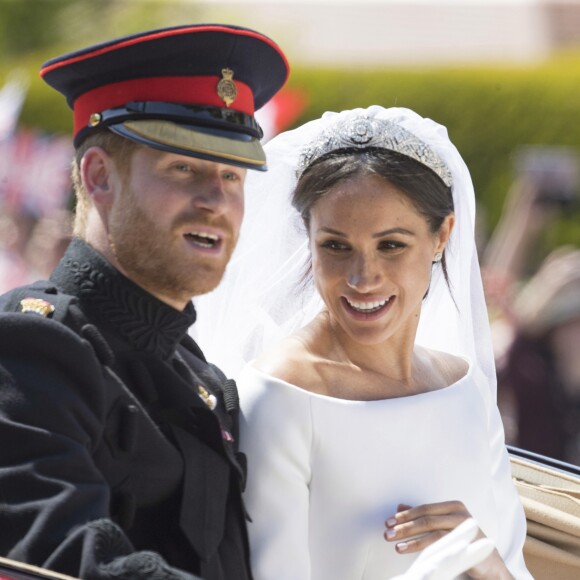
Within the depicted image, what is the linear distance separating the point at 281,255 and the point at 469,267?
0.45 m

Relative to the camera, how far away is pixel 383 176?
2.88m

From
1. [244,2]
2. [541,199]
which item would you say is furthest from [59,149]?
[244,2]

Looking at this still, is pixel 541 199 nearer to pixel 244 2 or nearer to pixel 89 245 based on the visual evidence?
pixel 89 245

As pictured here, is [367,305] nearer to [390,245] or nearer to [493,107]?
[390,245]

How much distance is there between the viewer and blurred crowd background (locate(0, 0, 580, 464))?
5957 mm

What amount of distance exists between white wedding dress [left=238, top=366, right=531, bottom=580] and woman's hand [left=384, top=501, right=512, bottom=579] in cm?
7

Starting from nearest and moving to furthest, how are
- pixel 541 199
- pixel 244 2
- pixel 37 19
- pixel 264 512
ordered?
pixel 264 512 → pixel 541 199 → pixel 37 19 → pixel 244 2

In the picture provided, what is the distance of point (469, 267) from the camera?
3234 millimetres

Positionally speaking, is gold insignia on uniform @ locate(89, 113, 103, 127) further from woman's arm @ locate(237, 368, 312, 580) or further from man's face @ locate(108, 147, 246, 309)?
woman's arm @ locate(237, 368, 312, 580)

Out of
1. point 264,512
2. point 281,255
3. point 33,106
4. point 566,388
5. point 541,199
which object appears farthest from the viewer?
point 33,106

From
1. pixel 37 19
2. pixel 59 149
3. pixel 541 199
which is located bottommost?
pixel 541 199

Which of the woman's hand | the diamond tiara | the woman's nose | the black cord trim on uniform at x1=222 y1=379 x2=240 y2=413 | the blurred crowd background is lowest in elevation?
the woman's hand

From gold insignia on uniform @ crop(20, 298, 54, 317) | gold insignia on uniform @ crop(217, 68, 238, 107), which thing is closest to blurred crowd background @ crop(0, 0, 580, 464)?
gold insignia on uniform @ crop(217, 68, 238, 107)

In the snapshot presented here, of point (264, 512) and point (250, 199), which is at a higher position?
point (250, 199)
